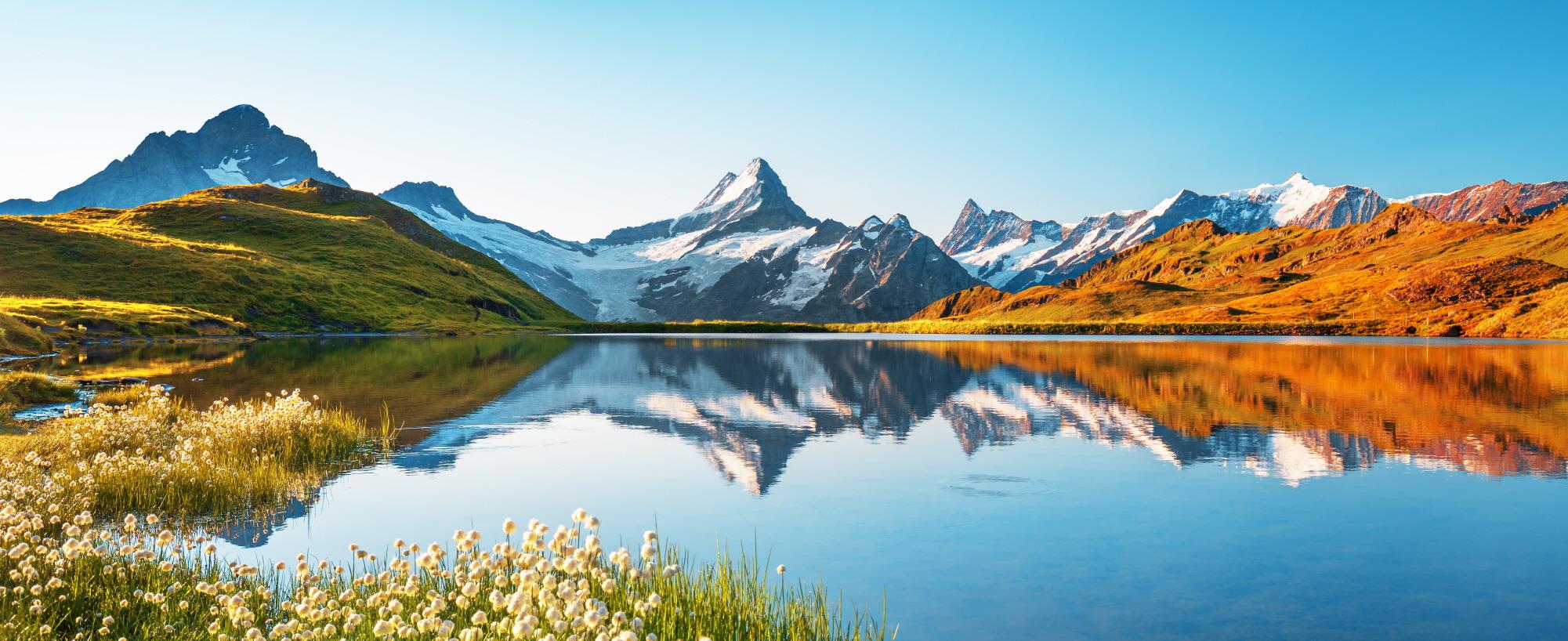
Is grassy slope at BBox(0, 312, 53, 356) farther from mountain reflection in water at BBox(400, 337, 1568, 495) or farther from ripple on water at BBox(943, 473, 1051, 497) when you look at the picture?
ripple on water at BBox(943, 473, 1051, 497)

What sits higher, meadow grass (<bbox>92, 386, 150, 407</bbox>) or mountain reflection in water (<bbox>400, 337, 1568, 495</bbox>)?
meadow grass (<bbox>92, 386, 150, 407</bbox>)

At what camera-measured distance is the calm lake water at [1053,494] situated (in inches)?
579

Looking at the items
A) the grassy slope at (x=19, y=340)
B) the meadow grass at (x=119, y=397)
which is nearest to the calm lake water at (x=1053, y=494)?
the meadow grass at (x=119, y=397)

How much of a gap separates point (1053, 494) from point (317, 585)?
18124mm

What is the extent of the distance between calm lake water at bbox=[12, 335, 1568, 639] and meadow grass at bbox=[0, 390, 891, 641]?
1.89 metres

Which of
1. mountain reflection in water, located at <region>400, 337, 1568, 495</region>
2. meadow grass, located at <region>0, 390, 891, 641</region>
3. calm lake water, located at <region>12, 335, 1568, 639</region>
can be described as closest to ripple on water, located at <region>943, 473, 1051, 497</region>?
calm lake water, located at <region>12, 335, 1568, 639</region>

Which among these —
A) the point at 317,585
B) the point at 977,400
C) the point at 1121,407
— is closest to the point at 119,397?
the point at 317,585

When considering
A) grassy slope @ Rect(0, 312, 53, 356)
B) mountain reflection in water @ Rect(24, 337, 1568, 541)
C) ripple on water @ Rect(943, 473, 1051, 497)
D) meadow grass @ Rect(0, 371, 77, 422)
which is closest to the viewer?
ripple on water @ Rect(943, 473, 1051, 497)

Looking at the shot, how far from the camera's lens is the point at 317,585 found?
41.8ft

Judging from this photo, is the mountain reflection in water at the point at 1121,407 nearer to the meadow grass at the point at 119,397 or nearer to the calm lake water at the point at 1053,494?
the calm lake water at the point at 1053,494

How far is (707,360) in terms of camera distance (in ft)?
319

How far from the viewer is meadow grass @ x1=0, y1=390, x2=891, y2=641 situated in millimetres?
8750

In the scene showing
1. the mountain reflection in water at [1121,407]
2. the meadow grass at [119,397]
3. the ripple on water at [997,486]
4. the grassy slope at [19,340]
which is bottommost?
the ripple on water at [997,486]

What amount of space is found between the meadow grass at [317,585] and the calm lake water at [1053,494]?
1893 millimetres
